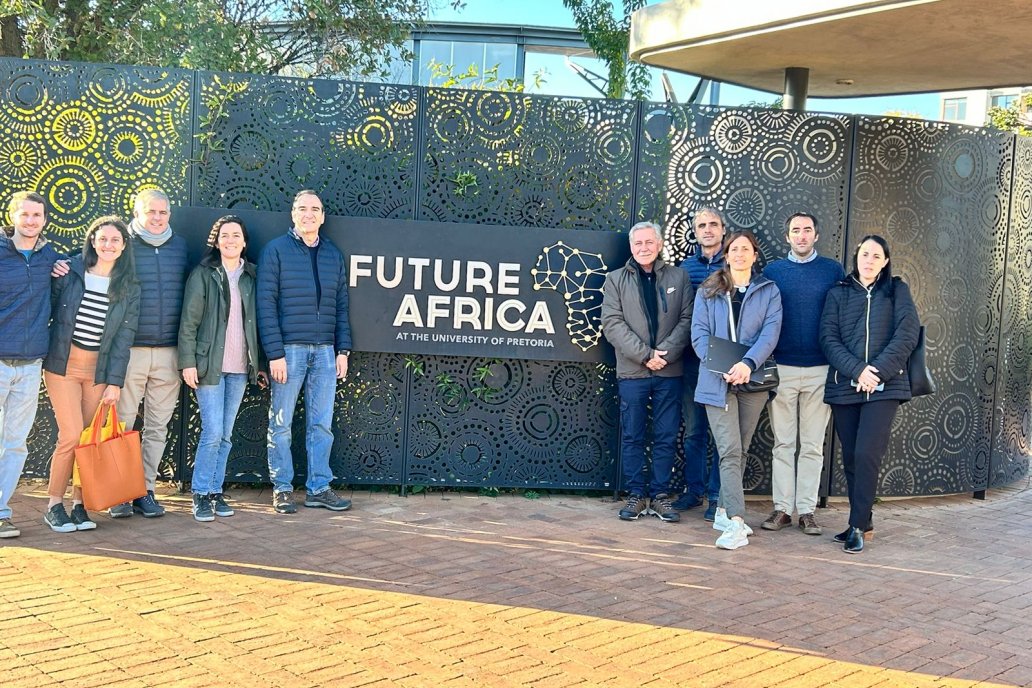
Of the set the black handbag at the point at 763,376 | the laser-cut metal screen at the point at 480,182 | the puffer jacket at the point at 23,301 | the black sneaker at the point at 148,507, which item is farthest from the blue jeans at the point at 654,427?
the puffer jacket at the point at 23,301

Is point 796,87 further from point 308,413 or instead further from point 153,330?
point 153,330

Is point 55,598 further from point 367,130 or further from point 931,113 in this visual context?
point 931,113

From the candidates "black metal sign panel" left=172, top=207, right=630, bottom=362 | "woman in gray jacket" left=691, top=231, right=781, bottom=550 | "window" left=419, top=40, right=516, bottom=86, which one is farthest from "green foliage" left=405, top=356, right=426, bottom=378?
"window" left=419, top=40, right=516, bottom=86

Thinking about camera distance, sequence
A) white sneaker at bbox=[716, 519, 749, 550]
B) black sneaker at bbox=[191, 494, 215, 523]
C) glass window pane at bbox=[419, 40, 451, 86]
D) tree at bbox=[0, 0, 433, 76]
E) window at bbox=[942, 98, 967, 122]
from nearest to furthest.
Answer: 1. white sneaker at bbox=[716, 519, 749, 550]
2. black sneaker at bbox=[191, 494, 215, 523]
3. tree at bbox=[0, 0, 433, 76]
4. glass window pane at bbox=[419, 40, 451, 86]
5. window at bbox=[942, 98, 967, 122]

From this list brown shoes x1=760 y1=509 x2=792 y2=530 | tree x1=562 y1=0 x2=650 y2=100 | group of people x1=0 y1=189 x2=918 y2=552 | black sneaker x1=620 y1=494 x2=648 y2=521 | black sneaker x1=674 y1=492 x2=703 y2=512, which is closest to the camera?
group of people x1=0 y1=189 x2=918 y2=552

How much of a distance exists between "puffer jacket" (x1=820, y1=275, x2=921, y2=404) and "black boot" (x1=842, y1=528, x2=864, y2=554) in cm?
88

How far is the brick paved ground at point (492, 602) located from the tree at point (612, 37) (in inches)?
365

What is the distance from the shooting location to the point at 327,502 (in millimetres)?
6988

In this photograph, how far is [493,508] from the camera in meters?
7.24

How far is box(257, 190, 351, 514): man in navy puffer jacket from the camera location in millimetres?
6738

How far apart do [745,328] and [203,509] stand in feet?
12.6

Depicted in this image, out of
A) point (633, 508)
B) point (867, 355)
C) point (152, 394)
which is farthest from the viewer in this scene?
point (633, 508)

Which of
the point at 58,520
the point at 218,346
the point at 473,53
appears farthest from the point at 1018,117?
the point at 58,520

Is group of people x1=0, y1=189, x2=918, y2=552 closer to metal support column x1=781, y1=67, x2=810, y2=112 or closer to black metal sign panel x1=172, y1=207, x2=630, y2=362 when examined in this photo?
black metal sign panel x1=172, y1=207, x2=630, y2=362
